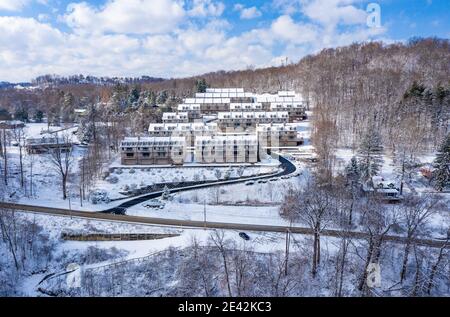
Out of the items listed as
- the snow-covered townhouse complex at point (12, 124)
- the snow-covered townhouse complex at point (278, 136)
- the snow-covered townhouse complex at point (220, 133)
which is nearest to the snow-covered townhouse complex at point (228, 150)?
the snow-covered townhouse complex at point (220, 133)

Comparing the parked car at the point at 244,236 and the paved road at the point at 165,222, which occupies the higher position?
the paved road at the point at 165,222

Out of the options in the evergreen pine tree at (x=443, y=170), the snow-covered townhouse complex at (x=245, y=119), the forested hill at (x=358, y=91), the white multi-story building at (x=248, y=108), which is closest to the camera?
the evergreen pine tree at (x=443, y=170)

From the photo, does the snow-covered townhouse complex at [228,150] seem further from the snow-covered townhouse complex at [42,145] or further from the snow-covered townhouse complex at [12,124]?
the snow-covered townhouse complex at [12,124]

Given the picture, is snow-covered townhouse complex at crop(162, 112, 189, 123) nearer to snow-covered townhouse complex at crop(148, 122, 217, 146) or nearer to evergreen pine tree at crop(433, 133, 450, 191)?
snow-covered townhouse complex at crop(148, 122, 217, 146)

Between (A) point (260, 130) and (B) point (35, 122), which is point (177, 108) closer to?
(A) point (260, 130)

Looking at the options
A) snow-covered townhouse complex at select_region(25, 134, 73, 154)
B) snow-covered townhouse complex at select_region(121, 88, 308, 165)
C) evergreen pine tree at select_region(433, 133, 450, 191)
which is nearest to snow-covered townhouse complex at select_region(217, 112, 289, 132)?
snow-covered townhouse complex at select_region(121, 88, 308, 165)

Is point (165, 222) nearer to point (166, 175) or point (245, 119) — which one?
point (166, 175)

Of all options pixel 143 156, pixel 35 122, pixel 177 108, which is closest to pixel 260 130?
pixel 143 156

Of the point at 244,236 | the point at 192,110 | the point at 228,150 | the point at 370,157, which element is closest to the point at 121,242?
the point at 244,236
